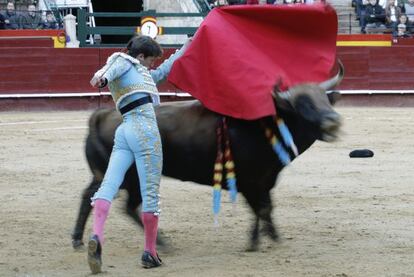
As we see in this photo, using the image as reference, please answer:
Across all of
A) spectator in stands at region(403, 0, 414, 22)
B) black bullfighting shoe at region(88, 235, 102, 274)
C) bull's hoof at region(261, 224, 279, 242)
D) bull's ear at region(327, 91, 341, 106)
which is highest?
bull's ear at region(327, 91, 341, 106)

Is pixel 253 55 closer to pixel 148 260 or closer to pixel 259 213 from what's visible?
pixel 259 213

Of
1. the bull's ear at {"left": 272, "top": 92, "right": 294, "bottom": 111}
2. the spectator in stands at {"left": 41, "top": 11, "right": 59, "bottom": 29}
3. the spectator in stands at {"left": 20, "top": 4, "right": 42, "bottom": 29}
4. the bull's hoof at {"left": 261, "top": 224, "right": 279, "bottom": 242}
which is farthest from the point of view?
the spectator in stands at {"left": 41, "top": 11, "right": 59, "bottom": 29}

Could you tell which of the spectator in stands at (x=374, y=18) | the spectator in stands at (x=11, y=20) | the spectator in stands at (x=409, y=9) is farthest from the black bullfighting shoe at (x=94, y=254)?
the spectator in stands at (x=409, y=9)

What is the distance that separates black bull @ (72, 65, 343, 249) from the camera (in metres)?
5.02

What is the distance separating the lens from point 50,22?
1672 centimetres

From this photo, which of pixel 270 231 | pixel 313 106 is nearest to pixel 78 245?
pixel 270 231

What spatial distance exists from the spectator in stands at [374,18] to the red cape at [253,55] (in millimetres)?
12143

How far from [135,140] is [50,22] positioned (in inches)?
493

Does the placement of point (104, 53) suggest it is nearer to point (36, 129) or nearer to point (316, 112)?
point (36, 129)

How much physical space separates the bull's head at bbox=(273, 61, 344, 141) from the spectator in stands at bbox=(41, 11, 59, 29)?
1197cm

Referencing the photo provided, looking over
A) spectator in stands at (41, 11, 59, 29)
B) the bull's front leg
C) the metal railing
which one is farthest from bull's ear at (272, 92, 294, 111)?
spectator in stands at (41, 11, 59, 29)

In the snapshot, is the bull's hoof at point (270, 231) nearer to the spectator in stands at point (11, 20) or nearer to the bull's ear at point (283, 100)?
the bull's ear at point (283, 100)

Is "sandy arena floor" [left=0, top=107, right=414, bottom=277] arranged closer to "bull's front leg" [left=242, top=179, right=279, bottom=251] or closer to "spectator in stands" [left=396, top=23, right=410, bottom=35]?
"bull's front leg" [left=242, top=179, right=279, bottom=251]

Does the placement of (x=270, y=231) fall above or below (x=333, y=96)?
below
